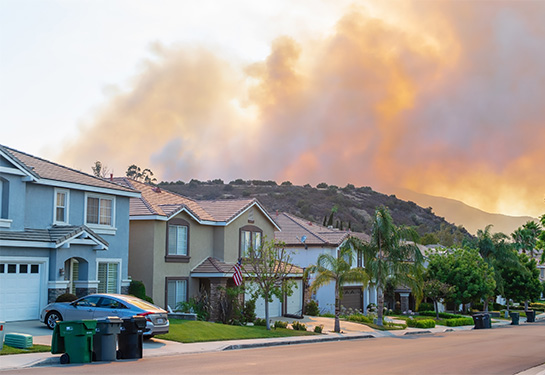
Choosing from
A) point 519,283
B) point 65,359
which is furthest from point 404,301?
point 65,359

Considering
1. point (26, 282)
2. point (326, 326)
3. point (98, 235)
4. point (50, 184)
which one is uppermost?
point (50, 184)

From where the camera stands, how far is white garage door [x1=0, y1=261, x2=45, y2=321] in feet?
88.0

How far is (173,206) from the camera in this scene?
36312 millimetres

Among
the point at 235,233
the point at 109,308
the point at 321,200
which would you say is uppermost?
the point at 321,200

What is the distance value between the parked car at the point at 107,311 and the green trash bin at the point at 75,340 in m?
5.06

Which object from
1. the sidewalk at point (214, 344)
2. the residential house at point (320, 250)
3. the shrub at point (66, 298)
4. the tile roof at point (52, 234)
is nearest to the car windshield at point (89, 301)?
the sidewalk at point (214, 344)

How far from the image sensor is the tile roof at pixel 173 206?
35.5 metres

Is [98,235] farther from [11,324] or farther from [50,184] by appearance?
[11,324]

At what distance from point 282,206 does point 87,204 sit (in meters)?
98.8

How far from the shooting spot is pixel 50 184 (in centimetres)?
2959

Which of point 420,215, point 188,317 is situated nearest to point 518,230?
point 420,215

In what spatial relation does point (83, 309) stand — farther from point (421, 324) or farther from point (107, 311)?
point (421, 324)

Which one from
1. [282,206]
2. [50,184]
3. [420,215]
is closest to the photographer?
[50,184]

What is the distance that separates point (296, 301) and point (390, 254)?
7.05 metres
